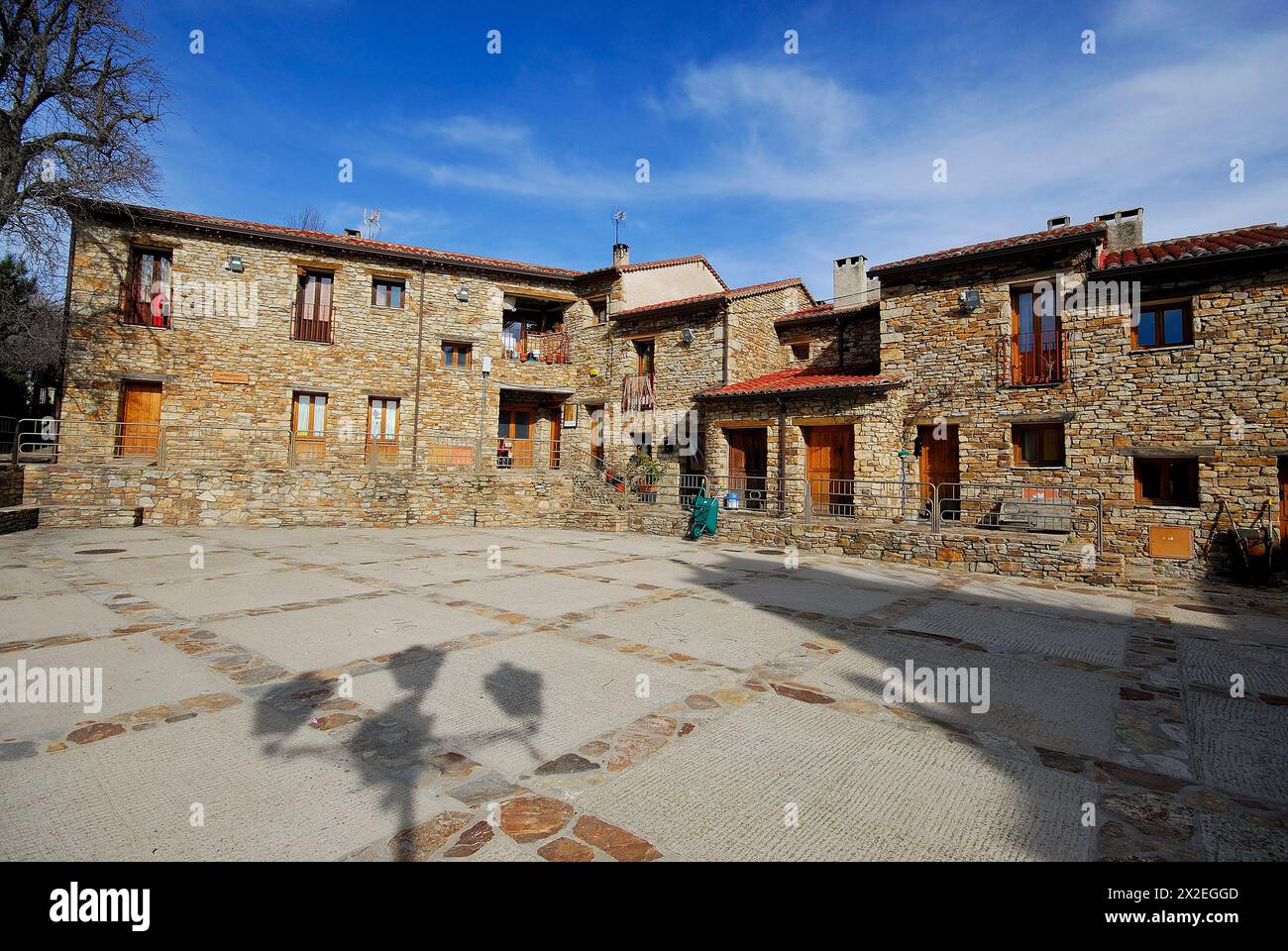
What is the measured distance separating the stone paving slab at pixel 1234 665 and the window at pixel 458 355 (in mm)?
19579

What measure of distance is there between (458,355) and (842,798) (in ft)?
65.8

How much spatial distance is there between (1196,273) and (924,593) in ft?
35.3

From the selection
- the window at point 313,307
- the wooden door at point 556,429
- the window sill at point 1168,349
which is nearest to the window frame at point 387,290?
the window at point 313,307

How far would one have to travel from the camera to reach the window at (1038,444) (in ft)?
44.7

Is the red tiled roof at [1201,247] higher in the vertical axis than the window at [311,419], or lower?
higher

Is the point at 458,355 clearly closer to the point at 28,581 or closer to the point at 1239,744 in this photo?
the point at 28,581

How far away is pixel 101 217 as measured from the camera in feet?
53.9

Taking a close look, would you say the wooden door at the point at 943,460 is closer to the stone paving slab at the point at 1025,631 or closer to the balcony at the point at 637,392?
the stone paving slab at the point at 1025,631

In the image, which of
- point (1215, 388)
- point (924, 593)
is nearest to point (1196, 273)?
point (1215, 388)

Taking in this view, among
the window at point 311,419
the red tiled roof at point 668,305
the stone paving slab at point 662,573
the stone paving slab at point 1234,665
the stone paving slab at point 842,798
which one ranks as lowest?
the stone paving slab at point 842,798

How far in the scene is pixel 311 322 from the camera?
61.5 feet

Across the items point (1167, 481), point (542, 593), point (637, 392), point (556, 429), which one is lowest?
point (542, 593)

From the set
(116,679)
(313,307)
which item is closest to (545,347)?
(313,307)
